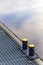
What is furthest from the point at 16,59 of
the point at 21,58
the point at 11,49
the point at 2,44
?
the point at 2,44

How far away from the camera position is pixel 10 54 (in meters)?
21.4

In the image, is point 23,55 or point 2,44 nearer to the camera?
point 23,55

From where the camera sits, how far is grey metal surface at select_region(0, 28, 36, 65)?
65.7 ft

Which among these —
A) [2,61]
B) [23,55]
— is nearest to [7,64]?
[2,61]

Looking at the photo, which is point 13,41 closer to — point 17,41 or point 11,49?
point 17,41

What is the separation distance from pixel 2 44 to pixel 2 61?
12.2ft

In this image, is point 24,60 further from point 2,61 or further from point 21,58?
point 2,61

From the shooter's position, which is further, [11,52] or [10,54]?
[11,52]

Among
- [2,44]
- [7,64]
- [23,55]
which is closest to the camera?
[7,64]

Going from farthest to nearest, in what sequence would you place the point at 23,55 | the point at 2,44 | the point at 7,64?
the point at 2,44 < the point at 23,55 < the point at 7,64

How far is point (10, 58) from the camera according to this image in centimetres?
2064

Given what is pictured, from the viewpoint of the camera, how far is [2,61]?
65.5 feet

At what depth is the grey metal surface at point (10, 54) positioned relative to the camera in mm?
20031

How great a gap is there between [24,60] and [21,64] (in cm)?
90
